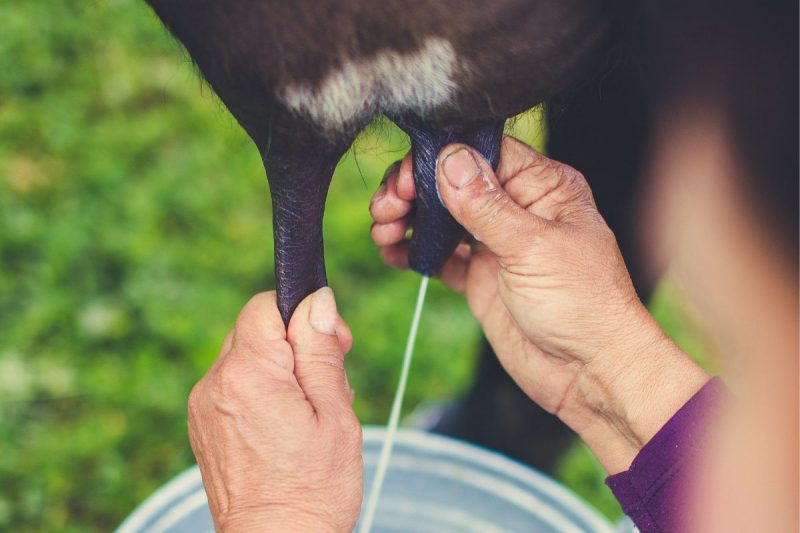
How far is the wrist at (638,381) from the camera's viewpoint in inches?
28.8

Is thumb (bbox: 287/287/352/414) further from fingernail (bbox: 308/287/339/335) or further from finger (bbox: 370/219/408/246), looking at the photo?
finger (bbox: 370/219/408/246)

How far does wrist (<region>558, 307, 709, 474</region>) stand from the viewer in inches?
28.8

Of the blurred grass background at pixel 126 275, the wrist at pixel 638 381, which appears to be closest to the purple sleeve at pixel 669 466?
the wrist at pixel 638 381

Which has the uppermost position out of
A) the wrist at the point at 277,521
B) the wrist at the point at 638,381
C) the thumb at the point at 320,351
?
the thumb at the point at 320,351

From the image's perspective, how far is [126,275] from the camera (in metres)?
1.35

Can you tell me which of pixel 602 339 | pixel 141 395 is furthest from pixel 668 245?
pixel 141 395

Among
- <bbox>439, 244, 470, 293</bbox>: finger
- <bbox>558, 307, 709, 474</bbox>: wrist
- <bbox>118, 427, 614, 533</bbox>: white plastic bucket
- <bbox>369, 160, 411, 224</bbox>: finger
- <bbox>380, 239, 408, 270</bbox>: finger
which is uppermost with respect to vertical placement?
<bbox>369, 160, 411, 224</bbox>: finger

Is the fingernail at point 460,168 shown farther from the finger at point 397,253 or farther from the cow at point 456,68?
the finger at point 397,253

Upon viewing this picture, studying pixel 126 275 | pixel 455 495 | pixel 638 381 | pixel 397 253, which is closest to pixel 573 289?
pixel 638 381

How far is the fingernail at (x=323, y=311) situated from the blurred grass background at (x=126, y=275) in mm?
454

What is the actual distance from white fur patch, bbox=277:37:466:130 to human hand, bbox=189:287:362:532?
0.64ft

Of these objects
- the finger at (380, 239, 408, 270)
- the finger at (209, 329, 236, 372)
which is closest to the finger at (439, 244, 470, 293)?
the finger at (380, 239, 408, 270)

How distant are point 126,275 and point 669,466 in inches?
36.8

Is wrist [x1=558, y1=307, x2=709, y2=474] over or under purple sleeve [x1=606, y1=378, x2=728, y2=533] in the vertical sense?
over
